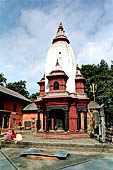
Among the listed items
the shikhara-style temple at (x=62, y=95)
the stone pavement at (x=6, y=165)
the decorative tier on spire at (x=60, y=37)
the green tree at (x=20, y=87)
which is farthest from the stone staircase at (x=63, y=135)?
the green tree at (x=20, y=87)

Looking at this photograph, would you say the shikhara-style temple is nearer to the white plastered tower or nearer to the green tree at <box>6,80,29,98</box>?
the white plastered tower

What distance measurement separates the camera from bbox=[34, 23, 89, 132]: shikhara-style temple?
53.4 ft

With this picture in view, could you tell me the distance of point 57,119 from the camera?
17938 millimetres

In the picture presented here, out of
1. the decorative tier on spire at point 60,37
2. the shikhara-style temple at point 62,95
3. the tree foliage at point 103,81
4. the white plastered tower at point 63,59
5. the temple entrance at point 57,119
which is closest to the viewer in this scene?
the shikhara-style temple at point 62,95

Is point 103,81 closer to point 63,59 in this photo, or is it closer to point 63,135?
point 63,59

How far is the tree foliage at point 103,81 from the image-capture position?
31.4 m

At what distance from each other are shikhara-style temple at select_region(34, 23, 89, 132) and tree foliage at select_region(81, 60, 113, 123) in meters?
13.7

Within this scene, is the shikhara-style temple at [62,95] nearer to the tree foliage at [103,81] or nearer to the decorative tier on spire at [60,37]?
the decorative tier on spire at [60,37]

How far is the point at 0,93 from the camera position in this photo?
70.9 feet

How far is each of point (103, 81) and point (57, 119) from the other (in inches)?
778

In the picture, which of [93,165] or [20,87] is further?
[20,87]

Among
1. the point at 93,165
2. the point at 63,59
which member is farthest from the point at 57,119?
the point at 93,165

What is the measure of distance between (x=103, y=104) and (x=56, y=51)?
19.4 m

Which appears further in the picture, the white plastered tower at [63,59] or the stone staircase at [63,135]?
the white plastered tower at [63,59]
